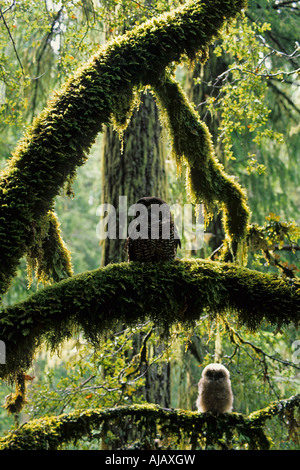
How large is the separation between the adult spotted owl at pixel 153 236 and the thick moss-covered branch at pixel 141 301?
0.23ft

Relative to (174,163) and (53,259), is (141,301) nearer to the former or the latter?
(53,259)

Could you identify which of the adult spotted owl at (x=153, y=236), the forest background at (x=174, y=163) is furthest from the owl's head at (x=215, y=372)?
the adult spotted owl at (x=153, y=236)

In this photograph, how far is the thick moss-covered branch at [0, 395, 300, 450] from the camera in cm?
242

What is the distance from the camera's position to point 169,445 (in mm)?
2594

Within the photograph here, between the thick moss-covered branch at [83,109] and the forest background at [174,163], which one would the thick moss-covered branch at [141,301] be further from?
the thick moss-covered branch at [83,109]

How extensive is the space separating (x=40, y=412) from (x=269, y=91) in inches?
208

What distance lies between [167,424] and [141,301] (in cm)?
81

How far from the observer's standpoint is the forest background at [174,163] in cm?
348

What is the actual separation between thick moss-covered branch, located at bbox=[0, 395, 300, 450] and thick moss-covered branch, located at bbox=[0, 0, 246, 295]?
0.83 meters

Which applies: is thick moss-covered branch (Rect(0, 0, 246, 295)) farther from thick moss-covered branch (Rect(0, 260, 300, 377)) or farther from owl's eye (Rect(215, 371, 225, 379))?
owl's eye (Rect(215, 371, 225, 379))

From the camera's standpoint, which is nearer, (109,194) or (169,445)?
(169,445)

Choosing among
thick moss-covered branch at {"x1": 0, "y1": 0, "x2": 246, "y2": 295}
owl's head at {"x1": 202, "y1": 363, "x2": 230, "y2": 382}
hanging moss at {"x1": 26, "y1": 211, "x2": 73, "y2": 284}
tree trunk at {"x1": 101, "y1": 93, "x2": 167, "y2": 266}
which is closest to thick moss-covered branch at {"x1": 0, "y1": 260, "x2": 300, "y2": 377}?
thick moss-covered branch at {"x1": 0, "y1": 0, "x2": 246, "y2": 295}
